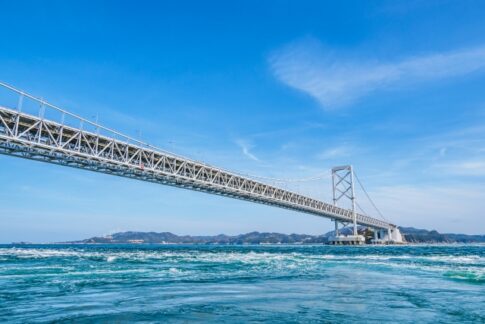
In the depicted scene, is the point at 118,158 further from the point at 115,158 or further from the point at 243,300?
the point at 243,300

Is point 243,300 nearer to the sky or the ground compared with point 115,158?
nearer to the ground

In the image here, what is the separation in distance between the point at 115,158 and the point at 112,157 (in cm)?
360

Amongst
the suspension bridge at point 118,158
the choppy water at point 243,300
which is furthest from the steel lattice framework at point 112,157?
the choppy water at point 243,300

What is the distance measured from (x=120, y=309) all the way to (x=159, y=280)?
6858 millimetres

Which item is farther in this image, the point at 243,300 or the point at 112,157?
the point at 112,157

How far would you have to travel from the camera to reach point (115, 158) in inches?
1896

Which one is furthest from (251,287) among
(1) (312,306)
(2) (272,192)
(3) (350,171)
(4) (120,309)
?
(3) (350,171)

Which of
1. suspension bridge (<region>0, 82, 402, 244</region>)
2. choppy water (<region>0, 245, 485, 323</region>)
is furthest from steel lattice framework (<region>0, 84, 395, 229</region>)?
choppy water (<region>0, 245, 485, 323</region>)

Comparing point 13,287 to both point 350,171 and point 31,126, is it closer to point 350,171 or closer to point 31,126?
point 31,126

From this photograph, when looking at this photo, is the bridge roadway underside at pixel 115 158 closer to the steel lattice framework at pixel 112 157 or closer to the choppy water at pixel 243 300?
the steel lattice framework at pixel 112 157

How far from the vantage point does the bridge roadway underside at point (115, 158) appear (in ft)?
117

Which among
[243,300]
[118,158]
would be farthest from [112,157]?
[243,300]

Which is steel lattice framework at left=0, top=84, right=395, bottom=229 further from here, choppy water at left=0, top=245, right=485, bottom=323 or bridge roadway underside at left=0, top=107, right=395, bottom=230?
choppy water at left=0, top=245, right=485, bottom=323

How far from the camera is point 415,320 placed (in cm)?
852
